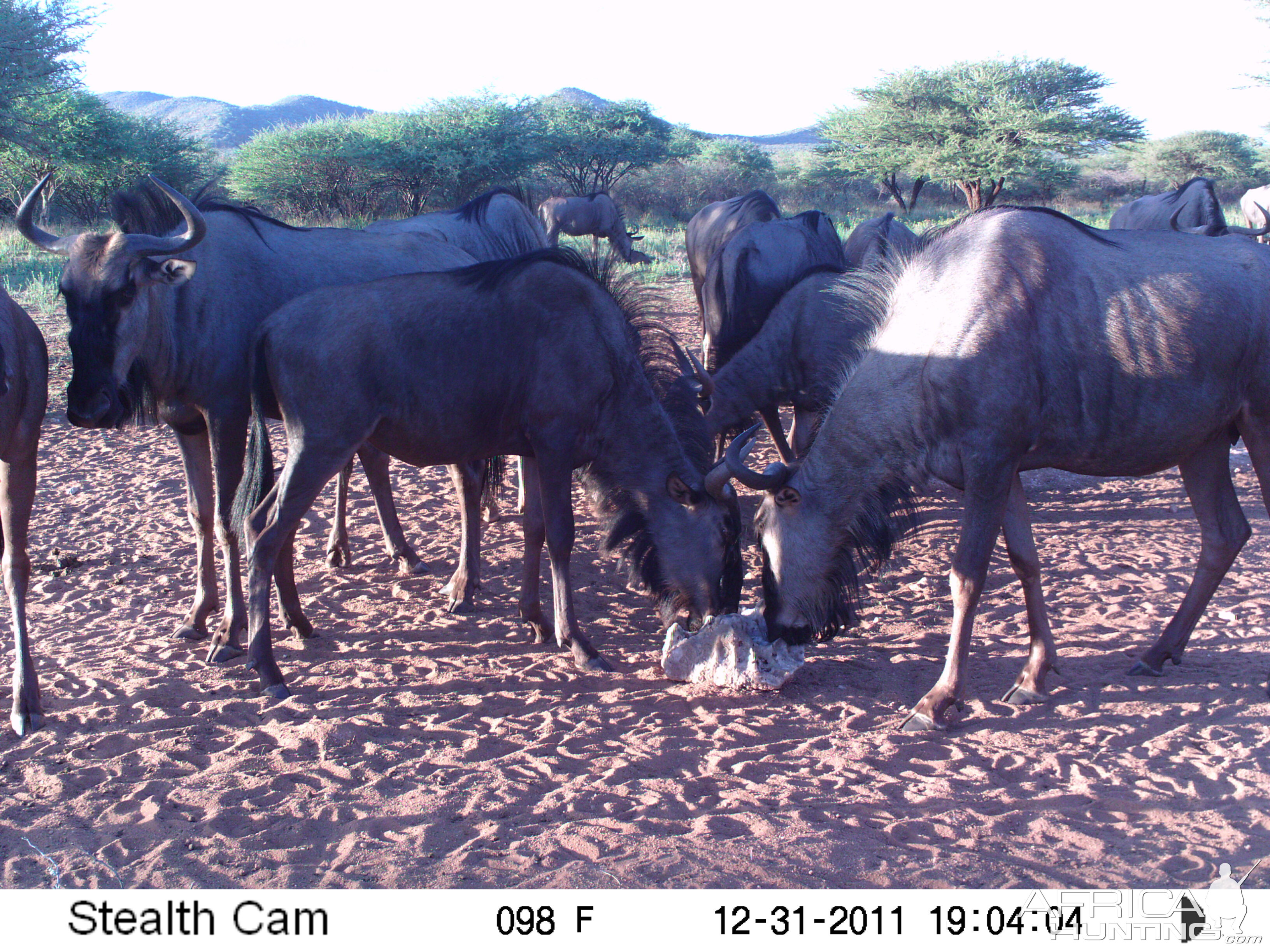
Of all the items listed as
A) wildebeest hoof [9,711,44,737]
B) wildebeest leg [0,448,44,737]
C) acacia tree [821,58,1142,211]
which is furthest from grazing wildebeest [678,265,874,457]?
acacia tree [821,58,1142,211]

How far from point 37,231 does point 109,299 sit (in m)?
0.60

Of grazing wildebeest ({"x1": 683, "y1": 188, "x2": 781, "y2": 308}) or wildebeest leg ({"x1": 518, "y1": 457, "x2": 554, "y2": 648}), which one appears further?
grazing wildebeest ({"x1": 683, "y1": 188, "x2": 781, "y2": 308})

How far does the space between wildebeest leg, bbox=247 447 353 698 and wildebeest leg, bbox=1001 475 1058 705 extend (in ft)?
9.86

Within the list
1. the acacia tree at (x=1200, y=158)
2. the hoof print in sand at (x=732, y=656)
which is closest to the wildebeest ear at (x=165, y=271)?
the hoof print in sand at (x=732, y=656)

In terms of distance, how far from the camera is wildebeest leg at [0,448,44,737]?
3941 millimetres

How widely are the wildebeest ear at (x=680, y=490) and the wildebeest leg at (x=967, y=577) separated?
122 cm

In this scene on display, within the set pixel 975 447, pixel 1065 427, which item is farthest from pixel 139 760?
pixel 1065 427

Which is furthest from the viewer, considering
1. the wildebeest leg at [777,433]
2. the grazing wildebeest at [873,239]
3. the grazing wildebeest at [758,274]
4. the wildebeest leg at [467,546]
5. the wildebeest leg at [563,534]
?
the grazing wildebeest at [873,239]

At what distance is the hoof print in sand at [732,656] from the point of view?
14.1 feet

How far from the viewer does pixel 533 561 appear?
5.07 meters

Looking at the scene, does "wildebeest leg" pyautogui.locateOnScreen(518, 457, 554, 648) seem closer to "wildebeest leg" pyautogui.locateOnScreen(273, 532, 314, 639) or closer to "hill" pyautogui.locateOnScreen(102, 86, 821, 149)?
"wildebeest leg" pyautogui.locateOnScreen(273, 532, 314, 639)

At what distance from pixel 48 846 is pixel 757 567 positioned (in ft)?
13.0

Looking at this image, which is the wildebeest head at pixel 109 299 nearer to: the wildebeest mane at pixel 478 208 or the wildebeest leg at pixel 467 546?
the wildebeest leg at pixel 467 546

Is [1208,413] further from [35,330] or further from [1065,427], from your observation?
[35,330]
